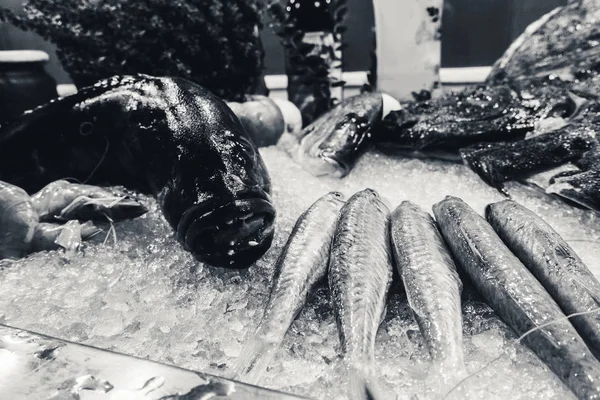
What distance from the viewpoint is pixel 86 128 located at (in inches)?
91.5

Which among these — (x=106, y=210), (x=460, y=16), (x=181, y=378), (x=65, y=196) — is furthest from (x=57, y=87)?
(x=460, y=16)

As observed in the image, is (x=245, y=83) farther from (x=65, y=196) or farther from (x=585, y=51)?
(x=585, y=51)

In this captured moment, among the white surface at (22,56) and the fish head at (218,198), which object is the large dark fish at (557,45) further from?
the white surface at (22,56)

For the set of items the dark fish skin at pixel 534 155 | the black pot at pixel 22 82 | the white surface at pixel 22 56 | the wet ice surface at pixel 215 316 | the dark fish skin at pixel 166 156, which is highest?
the white surface at pixel 22 56

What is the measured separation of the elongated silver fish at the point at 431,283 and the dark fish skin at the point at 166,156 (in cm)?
60

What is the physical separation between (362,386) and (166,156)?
145 centimetres

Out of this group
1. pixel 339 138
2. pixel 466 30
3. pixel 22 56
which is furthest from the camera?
pixel 466 30

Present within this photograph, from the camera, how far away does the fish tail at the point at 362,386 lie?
3.41 ft

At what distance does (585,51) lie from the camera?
3.35 metres

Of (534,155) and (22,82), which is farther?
(22,82)

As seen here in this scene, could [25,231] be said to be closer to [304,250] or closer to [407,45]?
[304,250]

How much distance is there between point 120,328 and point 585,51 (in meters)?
4.03

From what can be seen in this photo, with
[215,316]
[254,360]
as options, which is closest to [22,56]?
[215,316]

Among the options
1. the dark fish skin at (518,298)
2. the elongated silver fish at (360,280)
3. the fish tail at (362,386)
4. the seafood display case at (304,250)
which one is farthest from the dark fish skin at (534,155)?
the fish tail at (362,386)
